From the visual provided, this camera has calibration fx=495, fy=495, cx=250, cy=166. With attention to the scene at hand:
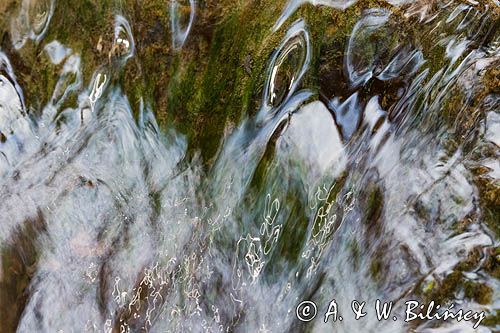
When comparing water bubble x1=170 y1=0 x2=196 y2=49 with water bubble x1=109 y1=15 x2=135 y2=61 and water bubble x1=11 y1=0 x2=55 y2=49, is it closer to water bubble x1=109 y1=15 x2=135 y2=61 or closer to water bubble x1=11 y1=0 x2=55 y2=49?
water bubble x1=109 y1=15 x2=135 y2=61

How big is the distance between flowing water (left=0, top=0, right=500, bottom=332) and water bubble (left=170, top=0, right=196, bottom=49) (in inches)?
0.6

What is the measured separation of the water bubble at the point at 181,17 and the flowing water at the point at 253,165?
1 cm

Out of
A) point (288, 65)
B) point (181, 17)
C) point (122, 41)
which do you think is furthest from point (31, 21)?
point (288, 65)

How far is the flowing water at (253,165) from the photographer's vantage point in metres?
3.37

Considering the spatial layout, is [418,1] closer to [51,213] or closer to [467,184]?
[467,184]

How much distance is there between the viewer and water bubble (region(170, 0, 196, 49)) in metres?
3.57

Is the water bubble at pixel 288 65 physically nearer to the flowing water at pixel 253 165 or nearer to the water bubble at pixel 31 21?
the flowing water at pixel 253 165

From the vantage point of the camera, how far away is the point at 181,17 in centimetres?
358

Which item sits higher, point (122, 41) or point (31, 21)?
point (31, 21)

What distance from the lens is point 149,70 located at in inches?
144

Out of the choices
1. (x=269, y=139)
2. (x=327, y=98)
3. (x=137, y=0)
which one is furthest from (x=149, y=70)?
(x=327, y=98)

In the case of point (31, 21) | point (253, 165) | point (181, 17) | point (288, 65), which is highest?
point (31, 21)

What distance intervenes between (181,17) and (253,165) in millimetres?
1191

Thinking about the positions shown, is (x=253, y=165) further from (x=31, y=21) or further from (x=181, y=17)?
(x=31, y=21)
